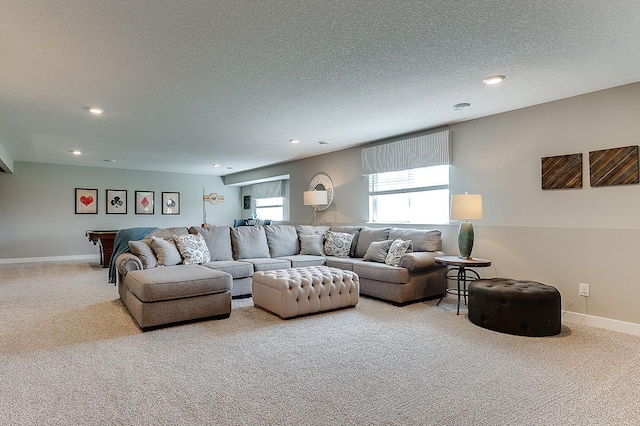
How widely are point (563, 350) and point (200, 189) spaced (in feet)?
31.8

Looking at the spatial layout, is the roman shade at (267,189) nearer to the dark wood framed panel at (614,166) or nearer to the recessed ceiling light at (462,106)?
the recessed ceiling light at (462,106)

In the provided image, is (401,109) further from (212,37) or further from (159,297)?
(159,297)

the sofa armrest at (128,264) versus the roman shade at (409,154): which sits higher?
the roman shade at (409,154)

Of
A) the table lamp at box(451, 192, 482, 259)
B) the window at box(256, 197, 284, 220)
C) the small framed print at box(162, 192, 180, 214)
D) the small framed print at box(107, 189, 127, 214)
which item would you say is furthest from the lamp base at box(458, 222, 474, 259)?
the small framed print at box(107, 189, 127, 214)

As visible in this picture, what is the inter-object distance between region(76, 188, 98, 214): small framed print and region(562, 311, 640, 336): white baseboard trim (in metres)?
9.82

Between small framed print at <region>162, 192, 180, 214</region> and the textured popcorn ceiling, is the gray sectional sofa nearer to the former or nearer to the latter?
the textured popcorn ceiling

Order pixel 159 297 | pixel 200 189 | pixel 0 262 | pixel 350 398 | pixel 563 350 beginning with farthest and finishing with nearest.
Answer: pixel 200 189, pixel 0 262, pixel 159 297, pixel 563 350, pixel 350 398

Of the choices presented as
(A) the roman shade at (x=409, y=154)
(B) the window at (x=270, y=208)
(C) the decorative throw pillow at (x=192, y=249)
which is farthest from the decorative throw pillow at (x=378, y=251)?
(B) the window at (x=270, y=208)

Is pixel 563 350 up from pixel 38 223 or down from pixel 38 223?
down

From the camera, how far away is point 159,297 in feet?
11.1

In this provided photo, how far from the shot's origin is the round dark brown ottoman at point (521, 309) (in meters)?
3.23

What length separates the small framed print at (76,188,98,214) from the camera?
9.07 meters

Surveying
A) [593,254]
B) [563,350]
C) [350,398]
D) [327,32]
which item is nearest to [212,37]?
[327,32]

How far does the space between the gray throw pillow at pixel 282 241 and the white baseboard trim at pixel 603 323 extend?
3.62 metres
